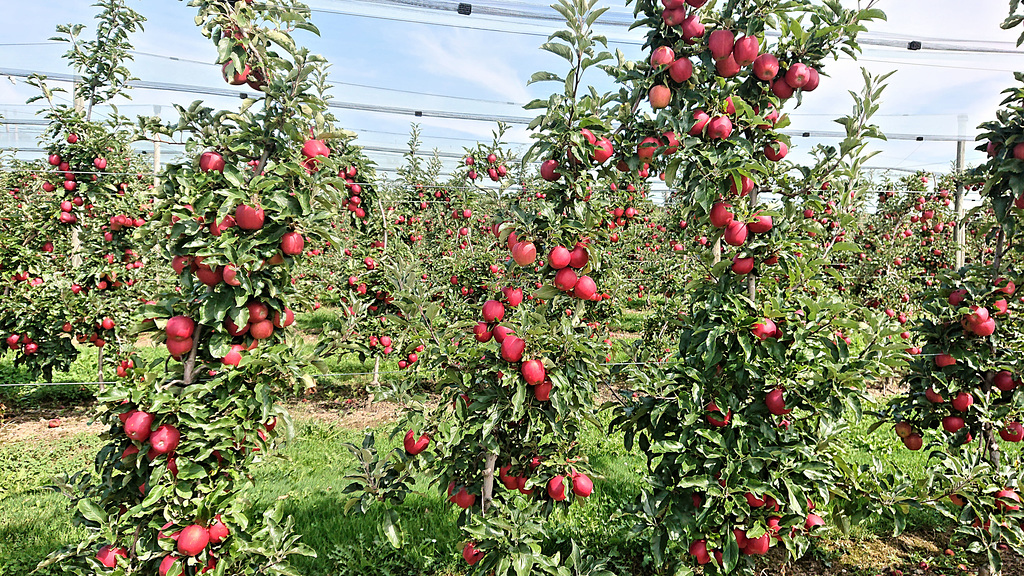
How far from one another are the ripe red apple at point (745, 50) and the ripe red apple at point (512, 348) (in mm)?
1376

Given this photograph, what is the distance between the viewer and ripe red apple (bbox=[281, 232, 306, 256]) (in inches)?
82.7

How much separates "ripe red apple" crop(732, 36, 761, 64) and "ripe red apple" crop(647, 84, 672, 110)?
0.28 meters

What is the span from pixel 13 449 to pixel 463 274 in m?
4.33

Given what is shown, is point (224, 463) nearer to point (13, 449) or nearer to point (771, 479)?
point (771, 479)

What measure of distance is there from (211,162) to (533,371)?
1.47 m

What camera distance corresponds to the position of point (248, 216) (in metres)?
2.04

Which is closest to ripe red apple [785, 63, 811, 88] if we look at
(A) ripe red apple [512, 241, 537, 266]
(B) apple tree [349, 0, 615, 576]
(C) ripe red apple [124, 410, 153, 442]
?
(B) apple tree [349, 0, 615, 576]

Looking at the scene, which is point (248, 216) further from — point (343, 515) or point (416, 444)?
point (343, 515)

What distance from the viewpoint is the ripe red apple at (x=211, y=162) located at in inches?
83.8

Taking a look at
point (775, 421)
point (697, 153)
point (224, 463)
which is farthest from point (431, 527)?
point (697, 153)

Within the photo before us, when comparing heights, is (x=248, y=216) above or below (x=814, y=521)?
above

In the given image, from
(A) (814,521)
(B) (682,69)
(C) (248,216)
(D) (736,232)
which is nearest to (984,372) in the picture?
(A) (814,521)

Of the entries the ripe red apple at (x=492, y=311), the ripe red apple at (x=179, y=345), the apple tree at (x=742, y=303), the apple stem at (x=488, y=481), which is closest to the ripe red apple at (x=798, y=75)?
the apple tree at (x=742, y=303)

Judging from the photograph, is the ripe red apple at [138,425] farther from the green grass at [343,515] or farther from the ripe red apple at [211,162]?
the ripe red apple at [211,162]
